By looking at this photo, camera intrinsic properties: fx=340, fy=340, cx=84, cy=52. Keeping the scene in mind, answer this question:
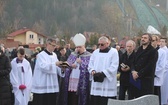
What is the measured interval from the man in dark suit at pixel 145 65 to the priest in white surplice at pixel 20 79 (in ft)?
10.5

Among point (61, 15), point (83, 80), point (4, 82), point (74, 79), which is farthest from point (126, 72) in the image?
point (61, 15)

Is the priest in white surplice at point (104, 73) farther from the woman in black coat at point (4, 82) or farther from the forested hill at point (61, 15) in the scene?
the forested hill at point (61, 15)

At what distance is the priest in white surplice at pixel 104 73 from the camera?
25.1 ft

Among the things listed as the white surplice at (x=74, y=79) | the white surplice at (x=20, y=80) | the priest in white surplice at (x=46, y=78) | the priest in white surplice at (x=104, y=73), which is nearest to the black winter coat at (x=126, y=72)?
the priest in white surplice at (x=104, y=73)

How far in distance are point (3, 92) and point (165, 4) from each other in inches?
4505

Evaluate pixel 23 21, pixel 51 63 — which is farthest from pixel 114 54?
pixel 23 21

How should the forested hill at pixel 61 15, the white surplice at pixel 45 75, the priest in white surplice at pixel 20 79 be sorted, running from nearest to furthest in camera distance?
the white surplice at pixel 45 75
the priest in white surplice at pixel 20 79
the forested hill at pixel 61 15

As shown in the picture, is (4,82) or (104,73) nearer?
(104,73)

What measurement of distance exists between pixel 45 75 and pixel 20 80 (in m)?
0.96

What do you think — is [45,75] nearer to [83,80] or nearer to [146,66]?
[83,80]

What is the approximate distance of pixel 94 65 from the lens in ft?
26.0

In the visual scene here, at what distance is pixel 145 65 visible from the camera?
7031 mm

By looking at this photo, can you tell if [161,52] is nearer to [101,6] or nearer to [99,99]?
[99,99]

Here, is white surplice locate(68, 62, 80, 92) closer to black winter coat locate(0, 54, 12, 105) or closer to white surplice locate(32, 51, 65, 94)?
white surplice locate(32, 51, 65, 94)
